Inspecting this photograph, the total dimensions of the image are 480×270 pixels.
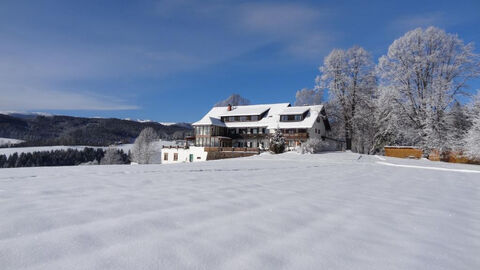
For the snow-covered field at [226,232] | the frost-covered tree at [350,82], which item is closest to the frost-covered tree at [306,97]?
the frost-covered tree at [350,82]

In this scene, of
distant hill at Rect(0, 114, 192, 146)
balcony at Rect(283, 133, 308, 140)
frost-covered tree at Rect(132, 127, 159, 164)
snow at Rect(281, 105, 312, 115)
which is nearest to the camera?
balcony at Rect(283, 133, 308, 140)

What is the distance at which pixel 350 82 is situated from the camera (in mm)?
27062

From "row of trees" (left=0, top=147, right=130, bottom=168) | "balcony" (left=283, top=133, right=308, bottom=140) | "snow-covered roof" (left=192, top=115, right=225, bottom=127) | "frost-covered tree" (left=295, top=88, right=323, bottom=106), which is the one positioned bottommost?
"row of trees" (left=0, top=147, right=130, bottom=168)

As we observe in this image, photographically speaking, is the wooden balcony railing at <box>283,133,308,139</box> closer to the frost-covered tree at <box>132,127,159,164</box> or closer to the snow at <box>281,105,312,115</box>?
the snow at <box>281,105,312,115</box>

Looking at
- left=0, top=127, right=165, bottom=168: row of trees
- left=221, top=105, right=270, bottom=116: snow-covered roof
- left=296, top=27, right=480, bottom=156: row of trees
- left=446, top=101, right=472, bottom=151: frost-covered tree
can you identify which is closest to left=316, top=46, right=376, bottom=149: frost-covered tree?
left=296, top=27, right=480, bottom=156: row of trees

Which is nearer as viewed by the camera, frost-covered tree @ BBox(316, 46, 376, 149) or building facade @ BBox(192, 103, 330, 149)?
frost-covered tree @ BBox(316, 46, 376, 149)

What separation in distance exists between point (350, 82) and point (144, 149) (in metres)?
37.4

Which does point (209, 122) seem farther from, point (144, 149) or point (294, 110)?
point (144, 149)

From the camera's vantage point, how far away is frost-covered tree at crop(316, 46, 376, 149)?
1059 inches

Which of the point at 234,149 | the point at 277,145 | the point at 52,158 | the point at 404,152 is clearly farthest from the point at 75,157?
the point at 404,152

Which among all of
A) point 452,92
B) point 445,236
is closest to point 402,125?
point 452,92

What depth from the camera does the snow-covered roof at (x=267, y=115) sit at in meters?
33.2

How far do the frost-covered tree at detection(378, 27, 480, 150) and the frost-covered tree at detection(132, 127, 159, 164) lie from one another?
4029cm

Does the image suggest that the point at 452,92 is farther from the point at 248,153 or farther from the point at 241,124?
the point at 241,124
